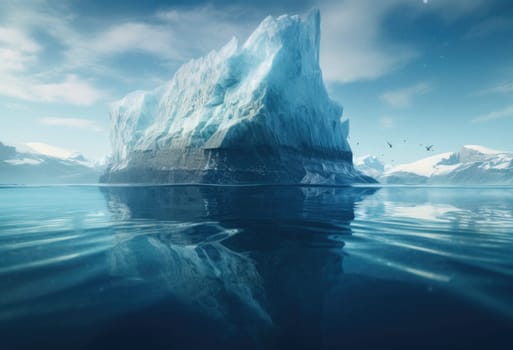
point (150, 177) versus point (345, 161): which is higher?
point (345, 161)

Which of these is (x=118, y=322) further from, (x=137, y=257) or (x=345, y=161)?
(x=345, y=161)

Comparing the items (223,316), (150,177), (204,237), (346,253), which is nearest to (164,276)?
(223,316)

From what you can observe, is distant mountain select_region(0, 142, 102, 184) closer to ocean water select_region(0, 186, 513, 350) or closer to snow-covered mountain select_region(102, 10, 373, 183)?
snow-covered mountain select_region(102, 10, 373, 183)

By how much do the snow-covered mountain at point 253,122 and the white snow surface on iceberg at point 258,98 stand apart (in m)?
0.24

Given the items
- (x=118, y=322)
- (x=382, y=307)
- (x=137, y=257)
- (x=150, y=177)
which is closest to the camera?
(x=118, y=322)

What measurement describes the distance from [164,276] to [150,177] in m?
67.5

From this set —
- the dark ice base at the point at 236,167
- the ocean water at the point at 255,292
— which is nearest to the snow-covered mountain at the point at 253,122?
the dark ice base at the point at 236,167

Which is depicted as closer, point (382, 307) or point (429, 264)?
point (382, 307)

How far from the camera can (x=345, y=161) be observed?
250ft

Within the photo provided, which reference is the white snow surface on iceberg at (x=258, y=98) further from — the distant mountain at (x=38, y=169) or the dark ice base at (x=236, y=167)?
the distant mountain at (x=38, y=169)

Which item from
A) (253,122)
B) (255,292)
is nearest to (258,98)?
(253,122)

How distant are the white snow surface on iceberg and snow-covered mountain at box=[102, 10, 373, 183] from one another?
24cm

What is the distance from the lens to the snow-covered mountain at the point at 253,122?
55.3m

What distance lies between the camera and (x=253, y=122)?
54.7m
